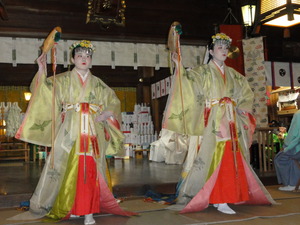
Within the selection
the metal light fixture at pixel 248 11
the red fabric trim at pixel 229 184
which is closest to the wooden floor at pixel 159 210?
the red fabric trim at pixel 229 184

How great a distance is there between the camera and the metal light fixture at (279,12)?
322 centimetres

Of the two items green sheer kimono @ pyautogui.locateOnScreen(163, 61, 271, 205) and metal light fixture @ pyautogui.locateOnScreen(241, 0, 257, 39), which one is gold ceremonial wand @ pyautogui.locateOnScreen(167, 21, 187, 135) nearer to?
green sheer kimono @ pyautogui.locateOnScreen(163, 61, 271, 205)

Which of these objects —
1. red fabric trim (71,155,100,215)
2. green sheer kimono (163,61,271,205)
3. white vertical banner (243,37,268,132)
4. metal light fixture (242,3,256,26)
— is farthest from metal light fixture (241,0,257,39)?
red fabric trim (71,155,100,215)

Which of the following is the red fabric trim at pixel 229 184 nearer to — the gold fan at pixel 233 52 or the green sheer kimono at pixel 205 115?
the green sheer kimono at pixel 205 115

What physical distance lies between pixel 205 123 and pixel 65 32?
3.71m

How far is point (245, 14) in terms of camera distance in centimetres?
680

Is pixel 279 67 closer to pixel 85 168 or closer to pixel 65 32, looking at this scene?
pixel 65 32

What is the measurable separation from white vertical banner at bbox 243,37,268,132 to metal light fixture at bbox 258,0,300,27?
3.49m

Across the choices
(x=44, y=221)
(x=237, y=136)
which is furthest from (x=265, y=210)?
(x=44, y=221)

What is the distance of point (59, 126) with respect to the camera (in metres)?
3.87

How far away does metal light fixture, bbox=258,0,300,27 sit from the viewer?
3.22m

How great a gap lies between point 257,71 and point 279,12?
12.7 ft

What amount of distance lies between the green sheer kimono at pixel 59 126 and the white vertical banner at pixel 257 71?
423 centimetres

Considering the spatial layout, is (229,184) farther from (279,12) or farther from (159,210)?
(279,12)
